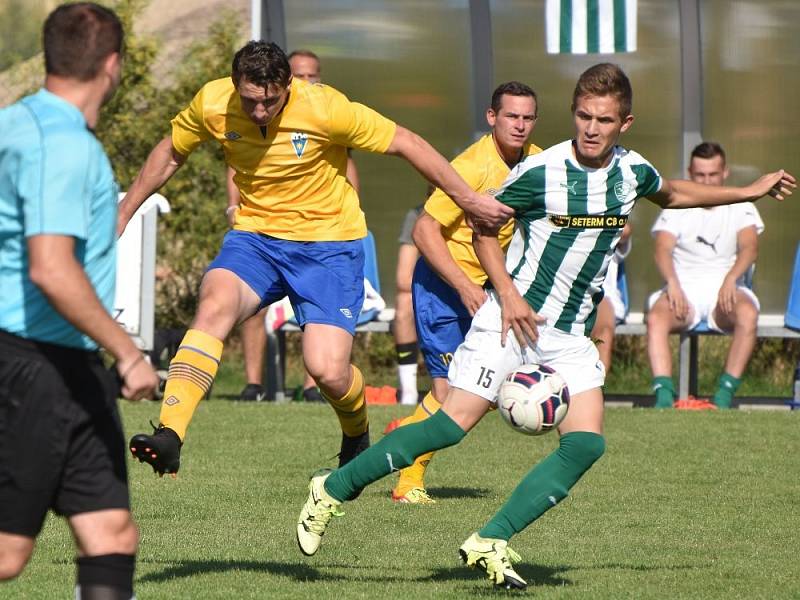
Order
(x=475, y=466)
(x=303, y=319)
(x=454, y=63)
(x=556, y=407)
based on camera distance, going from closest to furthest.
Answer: (x=556, y=407) → (x=303, y=319) → (x=475, y=466) → (x=454, y=63)

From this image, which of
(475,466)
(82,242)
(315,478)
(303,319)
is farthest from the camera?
(475,466)

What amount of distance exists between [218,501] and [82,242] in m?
3.94

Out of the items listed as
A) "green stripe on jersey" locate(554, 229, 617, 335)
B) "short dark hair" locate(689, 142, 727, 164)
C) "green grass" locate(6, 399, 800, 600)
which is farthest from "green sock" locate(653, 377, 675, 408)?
"green stripe on jersey" locate(554, 229, 617, 335)

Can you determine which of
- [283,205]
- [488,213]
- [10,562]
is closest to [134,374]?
[10,562]

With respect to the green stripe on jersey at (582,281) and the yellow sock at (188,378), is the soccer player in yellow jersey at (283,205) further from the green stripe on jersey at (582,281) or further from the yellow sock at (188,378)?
the green stripe on jersey at (582,281)

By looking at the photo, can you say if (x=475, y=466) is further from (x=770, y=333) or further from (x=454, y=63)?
(x=454, y=63)

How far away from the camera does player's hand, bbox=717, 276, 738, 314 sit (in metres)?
12.4

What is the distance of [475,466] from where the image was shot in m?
9.31

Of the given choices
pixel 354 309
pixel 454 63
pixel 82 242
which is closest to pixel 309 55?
pixel 454 63

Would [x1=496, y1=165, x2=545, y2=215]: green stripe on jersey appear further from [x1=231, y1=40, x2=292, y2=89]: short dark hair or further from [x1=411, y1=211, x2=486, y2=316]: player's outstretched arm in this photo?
[x1=411, y1=211, x2=486, y2=316]: player's outstretched arm

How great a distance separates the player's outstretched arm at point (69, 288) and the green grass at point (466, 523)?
1.85 metres

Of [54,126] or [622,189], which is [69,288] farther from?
[622,189]

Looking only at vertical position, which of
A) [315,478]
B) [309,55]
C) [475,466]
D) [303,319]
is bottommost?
[475,466]

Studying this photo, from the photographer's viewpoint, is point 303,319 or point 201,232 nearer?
point 303,319
